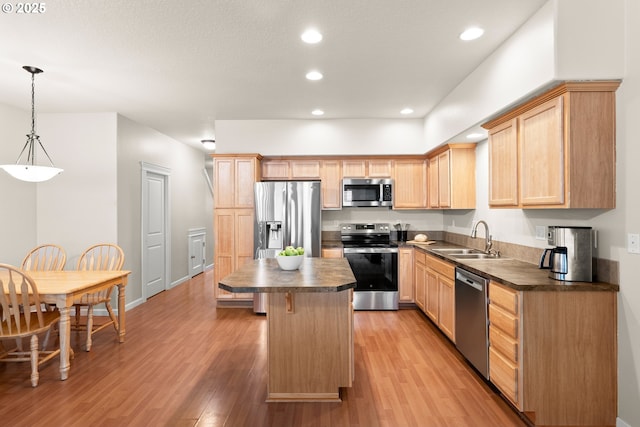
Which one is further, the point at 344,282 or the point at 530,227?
the point at 530,227

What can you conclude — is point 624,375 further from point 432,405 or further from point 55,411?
point 55,411

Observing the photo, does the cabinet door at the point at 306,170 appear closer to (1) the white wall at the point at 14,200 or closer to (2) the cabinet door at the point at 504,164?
A: (2) the cabinet door at the point at 504,164

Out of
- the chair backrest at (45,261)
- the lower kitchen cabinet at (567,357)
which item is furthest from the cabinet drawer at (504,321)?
the chair backrest at (45,261)

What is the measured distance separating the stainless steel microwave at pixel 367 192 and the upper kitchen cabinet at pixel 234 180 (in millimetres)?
1319

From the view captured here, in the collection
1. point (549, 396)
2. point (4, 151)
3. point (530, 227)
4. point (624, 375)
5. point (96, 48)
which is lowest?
point (549, 396)

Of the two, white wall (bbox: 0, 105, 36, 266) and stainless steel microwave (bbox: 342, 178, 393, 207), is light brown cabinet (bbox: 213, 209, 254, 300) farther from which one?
white wall (bbox: 0, 105, 36, 266)

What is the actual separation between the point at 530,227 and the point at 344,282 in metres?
1.93

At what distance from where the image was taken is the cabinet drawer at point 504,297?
226 centimetres

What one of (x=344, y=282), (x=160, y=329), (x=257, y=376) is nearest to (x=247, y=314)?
(x=160, y=329)

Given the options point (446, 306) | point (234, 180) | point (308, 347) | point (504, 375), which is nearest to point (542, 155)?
point (504, 375)

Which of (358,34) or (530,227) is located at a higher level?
(358,34)

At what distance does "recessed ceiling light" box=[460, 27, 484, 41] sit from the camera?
8.56 ft

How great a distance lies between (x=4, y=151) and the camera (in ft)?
14.1

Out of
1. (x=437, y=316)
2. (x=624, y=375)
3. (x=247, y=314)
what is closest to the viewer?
(x=624, y=375)
